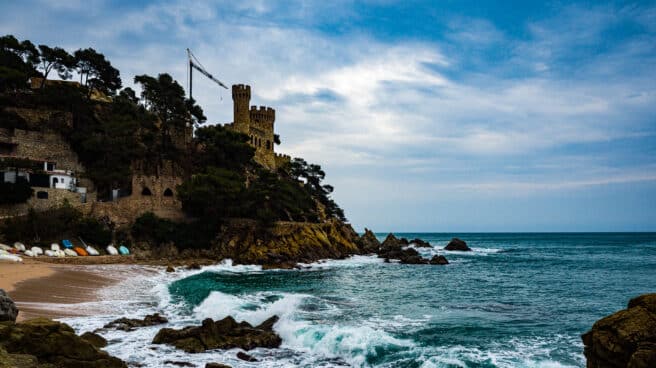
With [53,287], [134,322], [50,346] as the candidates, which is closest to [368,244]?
[53,287]

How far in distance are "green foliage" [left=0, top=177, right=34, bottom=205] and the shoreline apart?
10785mm

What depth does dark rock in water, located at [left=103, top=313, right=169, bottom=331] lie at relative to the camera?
15523 millimetres

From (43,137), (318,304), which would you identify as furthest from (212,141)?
(318,304)

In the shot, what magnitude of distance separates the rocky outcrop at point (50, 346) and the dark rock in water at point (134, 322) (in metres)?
5.13

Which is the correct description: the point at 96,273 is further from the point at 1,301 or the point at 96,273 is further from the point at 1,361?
the point at 1,361

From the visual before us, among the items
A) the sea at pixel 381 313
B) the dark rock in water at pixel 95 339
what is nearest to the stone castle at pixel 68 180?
the sea at pixel 381 313

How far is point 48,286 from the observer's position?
2272 cm

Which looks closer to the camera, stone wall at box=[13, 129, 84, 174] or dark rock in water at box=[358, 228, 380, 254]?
stone wall at box=[13, 129, 84, 174]

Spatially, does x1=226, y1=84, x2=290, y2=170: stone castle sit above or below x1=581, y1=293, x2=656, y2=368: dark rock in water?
above

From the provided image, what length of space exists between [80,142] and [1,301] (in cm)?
4649

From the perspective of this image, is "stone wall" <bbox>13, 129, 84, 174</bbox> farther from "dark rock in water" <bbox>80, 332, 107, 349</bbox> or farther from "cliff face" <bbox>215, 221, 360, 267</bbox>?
"dark rock in water" <bbox>80, 332, 107, 349</bbox>

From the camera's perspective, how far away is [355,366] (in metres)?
12.9

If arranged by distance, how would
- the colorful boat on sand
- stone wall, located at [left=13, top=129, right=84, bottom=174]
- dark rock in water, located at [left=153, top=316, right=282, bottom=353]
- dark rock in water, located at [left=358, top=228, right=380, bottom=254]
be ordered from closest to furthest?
dark rock in water, located at [left=153, top=316, right=282, bottom=353]
the colorful boat on sand
stone wall, located at [left=13, top=129, right=84, bottom=174]
dark rock in water, located at [left=358, top=228, right=380, bottom=254]

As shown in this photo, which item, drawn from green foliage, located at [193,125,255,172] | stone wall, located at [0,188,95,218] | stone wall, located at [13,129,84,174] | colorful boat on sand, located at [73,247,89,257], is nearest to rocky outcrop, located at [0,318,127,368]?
colorful boat on sand, located at [73,247,89,257]
